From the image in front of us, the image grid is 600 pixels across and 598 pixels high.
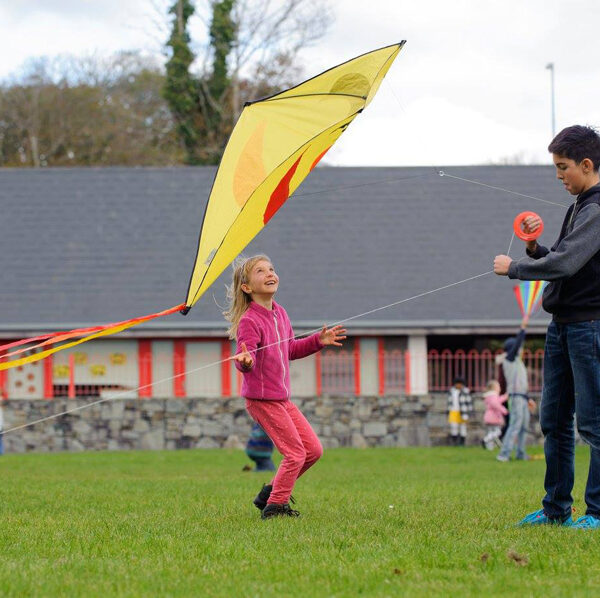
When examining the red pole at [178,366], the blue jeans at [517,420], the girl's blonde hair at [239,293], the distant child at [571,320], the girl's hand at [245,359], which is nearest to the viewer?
the distant child at [571,320]

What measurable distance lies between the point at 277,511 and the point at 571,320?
2.54m

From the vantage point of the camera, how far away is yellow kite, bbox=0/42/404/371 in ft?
26.4

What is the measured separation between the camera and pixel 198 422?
2330cm

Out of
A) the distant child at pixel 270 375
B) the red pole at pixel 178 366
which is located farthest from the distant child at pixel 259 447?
the red pole at pixel 178 366

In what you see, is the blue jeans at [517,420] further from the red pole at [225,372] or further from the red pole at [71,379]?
the red pole at [71,379]

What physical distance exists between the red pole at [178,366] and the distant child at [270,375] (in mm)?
16981

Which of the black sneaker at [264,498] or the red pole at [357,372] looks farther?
the red pole at [357,372]

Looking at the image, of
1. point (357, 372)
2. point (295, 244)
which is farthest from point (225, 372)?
point (295, 244)

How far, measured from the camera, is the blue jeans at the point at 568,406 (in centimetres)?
675

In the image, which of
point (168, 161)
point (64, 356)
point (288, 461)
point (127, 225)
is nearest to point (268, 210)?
point (288, 461)

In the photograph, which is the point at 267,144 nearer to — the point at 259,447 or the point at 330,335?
the point at 330,335

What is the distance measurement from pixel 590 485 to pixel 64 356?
20096mm

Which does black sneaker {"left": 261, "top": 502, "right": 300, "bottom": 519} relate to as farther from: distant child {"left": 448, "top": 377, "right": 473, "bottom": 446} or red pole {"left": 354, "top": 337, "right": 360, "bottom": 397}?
red pole {"left": 354, "top": 337, "right": 360, "bottom": 397}

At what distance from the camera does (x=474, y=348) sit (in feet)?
90.1
